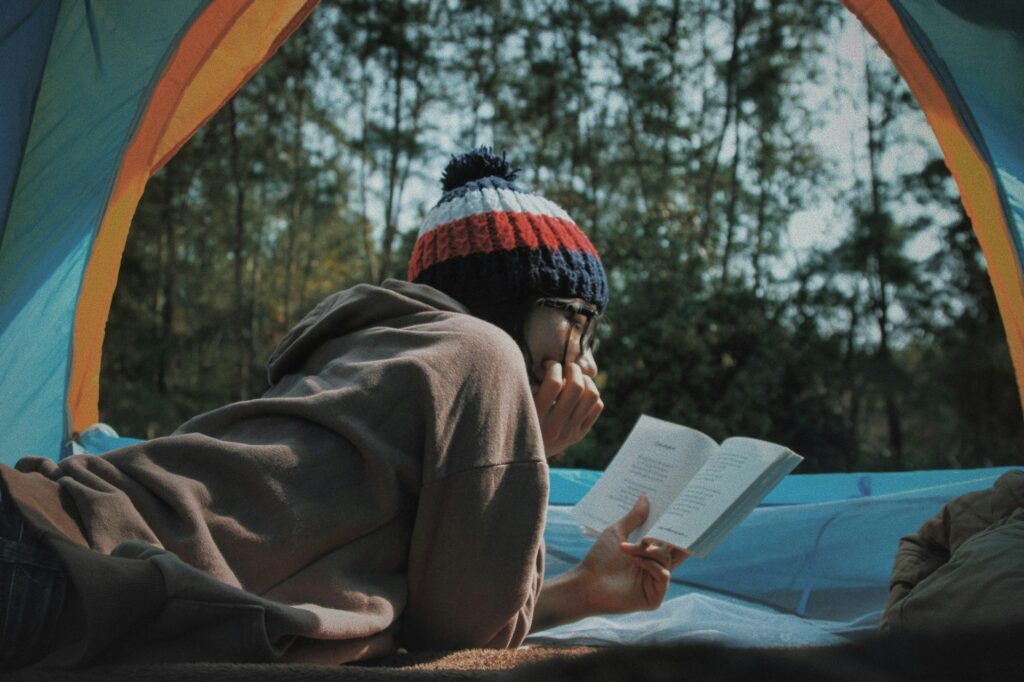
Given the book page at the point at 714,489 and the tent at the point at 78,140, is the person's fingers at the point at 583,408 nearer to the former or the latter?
the book page at the point at 714,489

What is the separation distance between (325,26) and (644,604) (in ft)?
27.9

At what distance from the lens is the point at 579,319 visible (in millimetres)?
1571

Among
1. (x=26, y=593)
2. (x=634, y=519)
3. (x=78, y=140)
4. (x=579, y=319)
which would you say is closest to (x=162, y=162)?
(x=78, y=140)

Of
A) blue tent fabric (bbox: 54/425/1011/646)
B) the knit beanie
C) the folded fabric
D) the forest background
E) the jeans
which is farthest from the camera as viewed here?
the forest background

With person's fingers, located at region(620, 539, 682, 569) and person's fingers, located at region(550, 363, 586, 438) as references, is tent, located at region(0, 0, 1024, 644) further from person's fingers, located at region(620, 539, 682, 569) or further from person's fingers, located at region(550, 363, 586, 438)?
person's fingers, located at region(550, 363, 586, 438)

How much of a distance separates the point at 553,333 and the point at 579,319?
0.06 metres

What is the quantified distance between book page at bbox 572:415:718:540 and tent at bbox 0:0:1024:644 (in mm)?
394

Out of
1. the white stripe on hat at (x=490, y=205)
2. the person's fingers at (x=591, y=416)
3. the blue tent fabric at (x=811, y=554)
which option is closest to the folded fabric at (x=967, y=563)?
the person's fingers at (x=591, y=416)

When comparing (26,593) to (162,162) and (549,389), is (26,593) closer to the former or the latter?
(549,389)

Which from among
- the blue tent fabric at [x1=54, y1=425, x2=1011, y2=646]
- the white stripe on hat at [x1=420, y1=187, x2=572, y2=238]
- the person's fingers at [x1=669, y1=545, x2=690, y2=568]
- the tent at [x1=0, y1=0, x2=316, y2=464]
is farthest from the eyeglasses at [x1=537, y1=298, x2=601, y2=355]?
the tent at [x1=0, y1=0, x2=316, y2=464]

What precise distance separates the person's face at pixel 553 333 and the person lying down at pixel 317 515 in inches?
3.3

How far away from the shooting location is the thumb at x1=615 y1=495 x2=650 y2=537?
1.71 m

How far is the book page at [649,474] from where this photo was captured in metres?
1.74

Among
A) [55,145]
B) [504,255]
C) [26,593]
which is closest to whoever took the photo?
[26,593]
